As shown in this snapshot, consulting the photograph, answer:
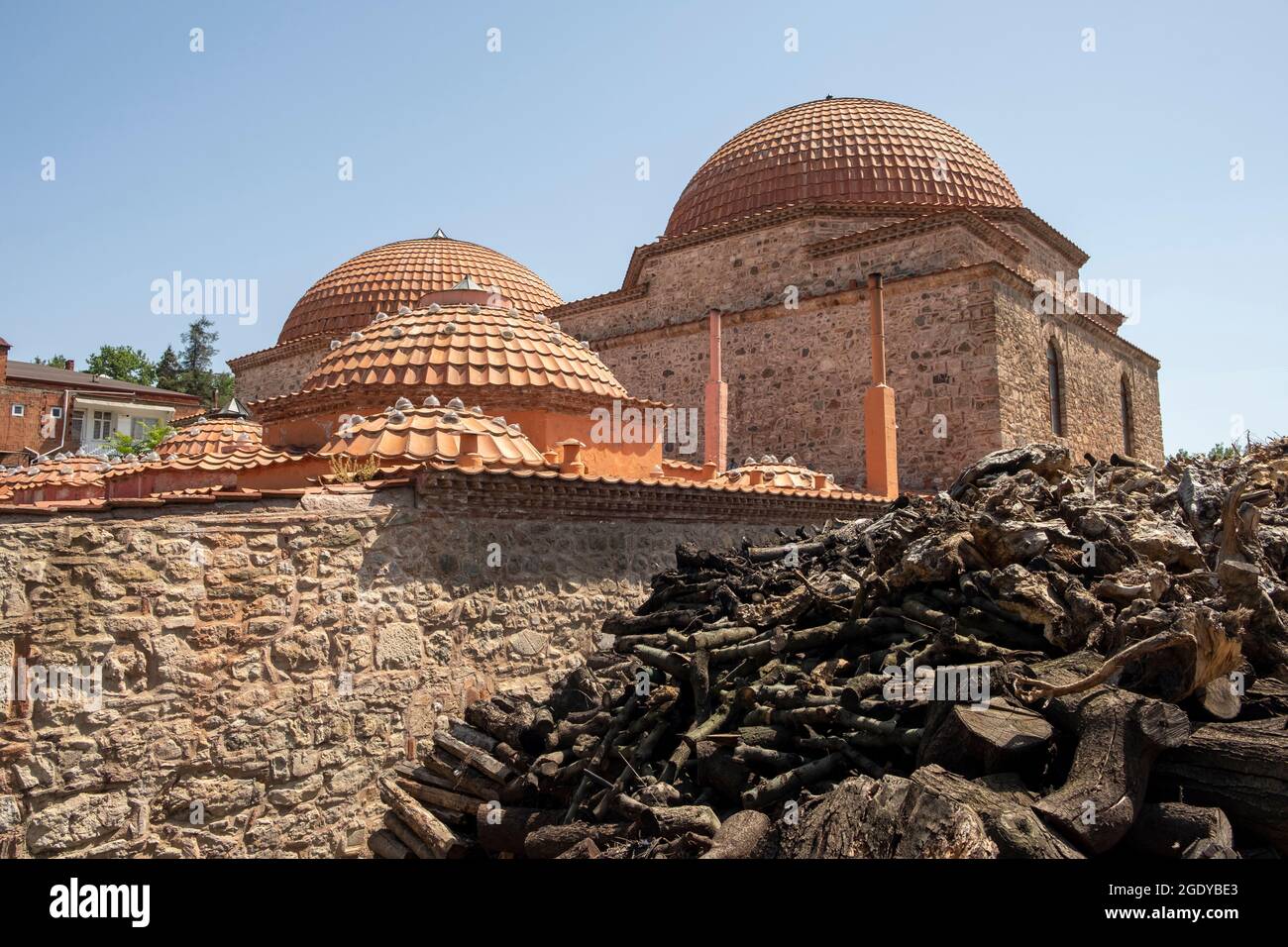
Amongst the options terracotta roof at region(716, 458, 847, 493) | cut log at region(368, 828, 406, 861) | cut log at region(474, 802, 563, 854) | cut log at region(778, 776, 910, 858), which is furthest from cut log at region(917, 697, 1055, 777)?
terracotta roof at region(716, 458, 847, 493)

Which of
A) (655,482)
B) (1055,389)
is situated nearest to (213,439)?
(655,482)

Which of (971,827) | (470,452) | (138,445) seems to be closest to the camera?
(971,827)

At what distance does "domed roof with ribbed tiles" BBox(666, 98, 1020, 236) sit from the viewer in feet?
52.7

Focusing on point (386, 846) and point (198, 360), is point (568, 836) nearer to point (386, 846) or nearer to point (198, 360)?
point (386, 846)

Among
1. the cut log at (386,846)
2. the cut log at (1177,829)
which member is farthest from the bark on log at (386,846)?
the cut log at (1177,829)

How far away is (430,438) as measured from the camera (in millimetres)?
7578

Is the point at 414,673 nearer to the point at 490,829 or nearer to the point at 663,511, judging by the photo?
the point at 490,829

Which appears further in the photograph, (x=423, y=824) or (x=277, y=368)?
(x=277, y=368)

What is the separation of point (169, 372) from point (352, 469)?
4484 centimetres

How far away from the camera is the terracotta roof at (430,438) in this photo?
24.2ft

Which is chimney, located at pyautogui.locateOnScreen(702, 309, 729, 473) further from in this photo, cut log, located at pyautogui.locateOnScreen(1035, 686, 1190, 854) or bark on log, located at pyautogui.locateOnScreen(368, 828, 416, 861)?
cut log, located at pyautogui.locateOnScreen(1035, 686, 1190, 854)

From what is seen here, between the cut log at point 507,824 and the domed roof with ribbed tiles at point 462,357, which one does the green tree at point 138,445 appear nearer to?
the domed roof with ribbed tiles at point 462,357
